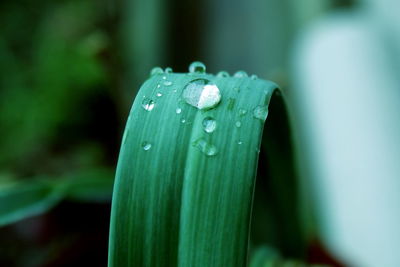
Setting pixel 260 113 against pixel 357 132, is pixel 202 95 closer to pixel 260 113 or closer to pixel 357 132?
pixel 260 113

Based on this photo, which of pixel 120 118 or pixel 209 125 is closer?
pixel 209 125

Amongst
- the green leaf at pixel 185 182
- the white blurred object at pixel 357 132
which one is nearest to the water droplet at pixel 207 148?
the green leaf at pixel 185 182

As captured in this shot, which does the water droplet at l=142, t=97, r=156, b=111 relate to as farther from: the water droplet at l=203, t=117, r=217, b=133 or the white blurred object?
the white blurred object

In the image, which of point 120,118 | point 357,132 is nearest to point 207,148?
point 357,132

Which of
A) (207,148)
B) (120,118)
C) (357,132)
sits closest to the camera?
(207,148)

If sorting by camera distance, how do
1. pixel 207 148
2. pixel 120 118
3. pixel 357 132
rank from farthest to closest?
pixel 120 118 < pixel 357 132 < pixel 207 148

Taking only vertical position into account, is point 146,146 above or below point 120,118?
below

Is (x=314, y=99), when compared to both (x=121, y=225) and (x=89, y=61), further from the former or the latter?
(x=121, y=225)
